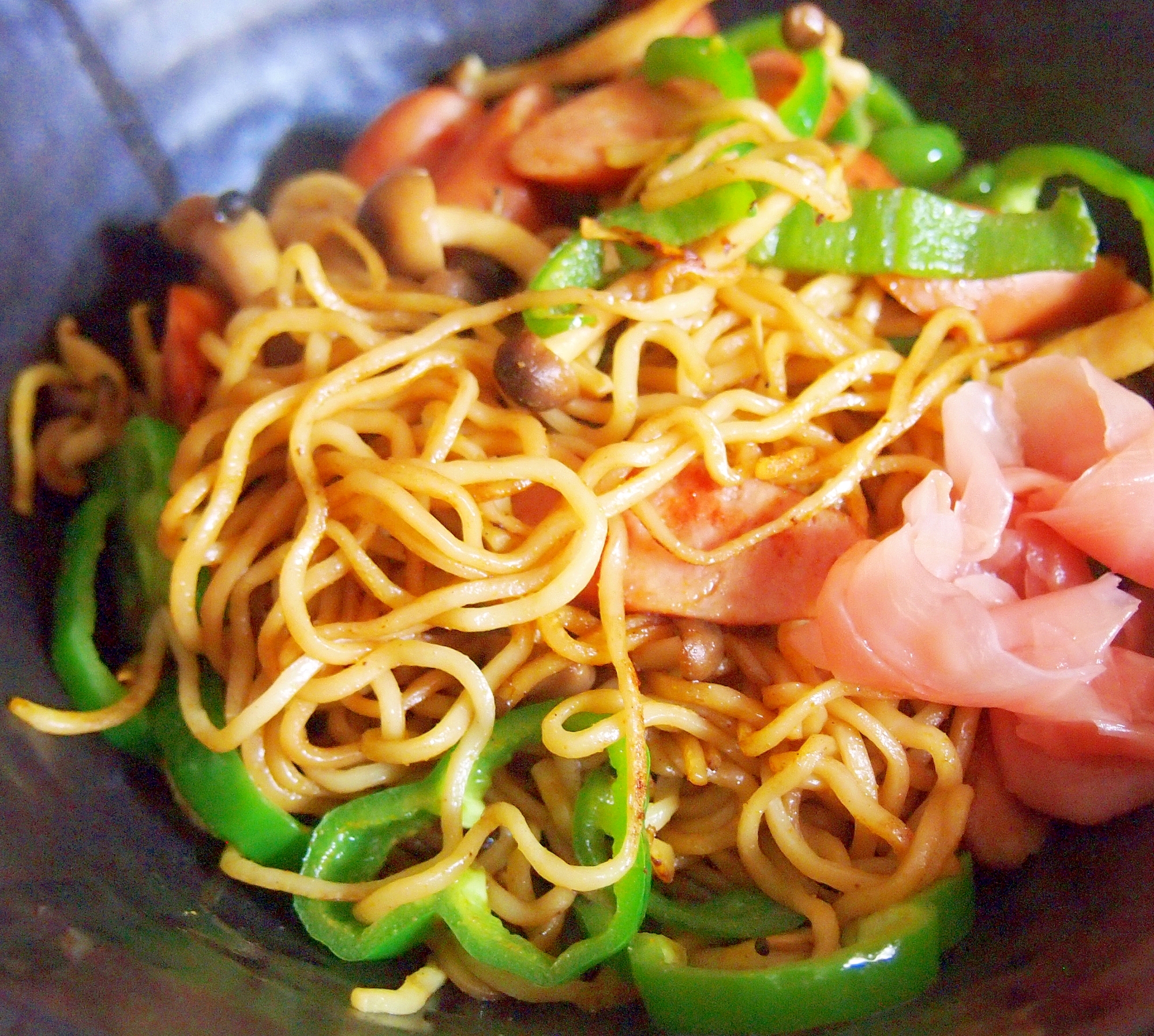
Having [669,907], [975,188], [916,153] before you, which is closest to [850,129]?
[916,153]

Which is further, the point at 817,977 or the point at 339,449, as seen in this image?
the point at 339,449

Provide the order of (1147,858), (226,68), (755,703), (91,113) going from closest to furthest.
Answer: (1147,858), (755,703), (91,113), (226,68)

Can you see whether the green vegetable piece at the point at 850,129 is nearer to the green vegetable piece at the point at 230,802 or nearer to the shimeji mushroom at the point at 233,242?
the shimeji mushroom at the point at 233,242

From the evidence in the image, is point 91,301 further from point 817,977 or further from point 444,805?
point 817,977

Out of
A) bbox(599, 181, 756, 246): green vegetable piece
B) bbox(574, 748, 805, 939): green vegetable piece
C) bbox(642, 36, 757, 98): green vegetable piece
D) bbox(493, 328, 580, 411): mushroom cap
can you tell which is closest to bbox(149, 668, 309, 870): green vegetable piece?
bbox(574, 748, 805, 939): green vegetable piece

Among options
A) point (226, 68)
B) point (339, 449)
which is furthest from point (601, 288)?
point (226, 68)

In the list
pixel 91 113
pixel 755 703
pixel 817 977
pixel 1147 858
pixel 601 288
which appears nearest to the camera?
pixel 817 977

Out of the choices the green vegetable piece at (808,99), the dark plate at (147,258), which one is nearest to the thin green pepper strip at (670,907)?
the dark plate at (147,258)
